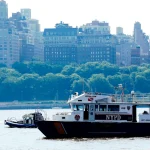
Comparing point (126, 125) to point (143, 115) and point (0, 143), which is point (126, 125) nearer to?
point (143, 115)

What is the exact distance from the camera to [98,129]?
95.9 metres

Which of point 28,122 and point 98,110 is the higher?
point 98,110

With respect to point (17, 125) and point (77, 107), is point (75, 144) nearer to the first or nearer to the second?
point (77, 107)

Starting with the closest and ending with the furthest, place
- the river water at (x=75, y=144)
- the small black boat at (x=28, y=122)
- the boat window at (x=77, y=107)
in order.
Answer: the river water at (x=75, y=144), the boat window at (x=77, y=107), the small black boat at (x=28, y=122)

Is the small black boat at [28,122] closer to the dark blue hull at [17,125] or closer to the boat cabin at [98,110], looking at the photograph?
the dark blue hull at [17,125]

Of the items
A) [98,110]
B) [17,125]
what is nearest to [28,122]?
[17,125]

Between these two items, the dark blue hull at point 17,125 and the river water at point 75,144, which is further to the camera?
the dark blue hull at point 17,125

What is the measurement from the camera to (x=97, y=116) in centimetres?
9681

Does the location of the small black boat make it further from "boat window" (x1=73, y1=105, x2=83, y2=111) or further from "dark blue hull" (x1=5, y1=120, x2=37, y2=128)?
"boat window" (x1=73, y1=105, x2=83, y2=111)

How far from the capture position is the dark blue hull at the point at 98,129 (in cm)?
9575

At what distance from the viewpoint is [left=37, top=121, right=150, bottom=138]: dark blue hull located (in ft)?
314

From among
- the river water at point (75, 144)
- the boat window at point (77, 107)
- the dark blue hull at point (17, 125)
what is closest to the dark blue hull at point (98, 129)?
the river water at point (75, 144)

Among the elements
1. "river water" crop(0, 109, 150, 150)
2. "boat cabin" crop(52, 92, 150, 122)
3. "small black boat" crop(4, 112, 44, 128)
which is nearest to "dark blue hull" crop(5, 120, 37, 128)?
"small black boat" crop(4, 112, 44, 128)

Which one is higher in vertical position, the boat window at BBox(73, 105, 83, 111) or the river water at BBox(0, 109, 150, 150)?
the boat window at BBox(73, 105, 83, 111)
